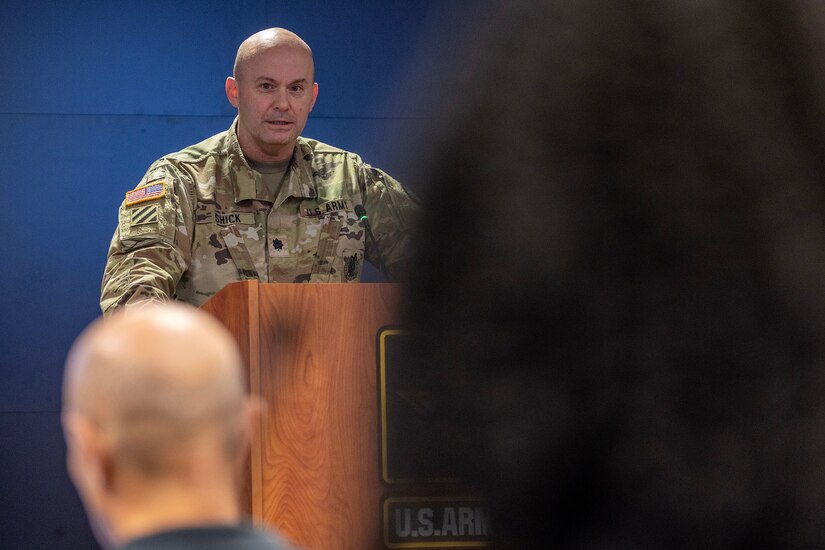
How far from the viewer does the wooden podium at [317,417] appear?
57.9 inches

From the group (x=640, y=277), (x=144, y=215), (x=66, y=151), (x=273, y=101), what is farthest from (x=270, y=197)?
(x=640, y=277)

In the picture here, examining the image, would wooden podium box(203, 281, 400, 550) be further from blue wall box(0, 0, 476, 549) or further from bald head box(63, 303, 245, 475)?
blue wall box(0, 0, 476, 549)

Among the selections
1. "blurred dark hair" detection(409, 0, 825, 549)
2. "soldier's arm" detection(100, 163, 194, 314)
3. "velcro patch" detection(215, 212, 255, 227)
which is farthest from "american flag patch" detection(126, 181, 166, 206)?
"blurred dark hair" detection(409, 0, 825, 549)

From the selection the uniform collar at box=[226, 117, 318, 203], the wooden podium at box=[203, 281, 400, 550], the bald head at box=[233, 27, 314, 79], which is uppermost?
the bald head at box=[233, 27, 314, 79]

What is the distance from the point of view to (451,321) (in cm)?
56

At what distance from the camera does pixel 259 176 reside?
2.39 metres

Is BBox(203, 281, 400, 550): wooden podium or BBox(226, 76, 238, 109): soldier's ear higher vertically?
BBox(226, 76, 238, 109): soldier's ear

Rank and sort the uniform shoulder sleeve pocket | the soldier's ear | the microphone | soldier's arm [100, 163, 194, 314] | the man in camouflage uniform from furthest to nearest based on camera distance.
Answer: the soldier's ear < the microphone < the man in camouflage uniform < the uniform shoulder sleeve pocket < soldier's arm [100, 163, 194, 314]

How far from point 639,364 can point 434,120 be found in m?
0.15

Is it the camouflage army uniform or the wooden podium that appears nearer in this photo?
the wooden podium

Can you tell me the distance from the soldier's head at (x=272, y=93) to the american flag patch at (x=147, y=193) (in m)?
0.26

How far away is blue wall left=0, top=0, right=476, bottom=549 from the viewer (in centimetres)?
301

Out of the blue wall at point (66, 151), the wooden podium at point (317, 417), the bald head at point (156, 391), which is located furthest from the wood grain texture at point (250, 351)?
the blue wall at point (66, 151)

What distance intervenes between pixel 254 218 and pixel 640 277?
72.9 inches
